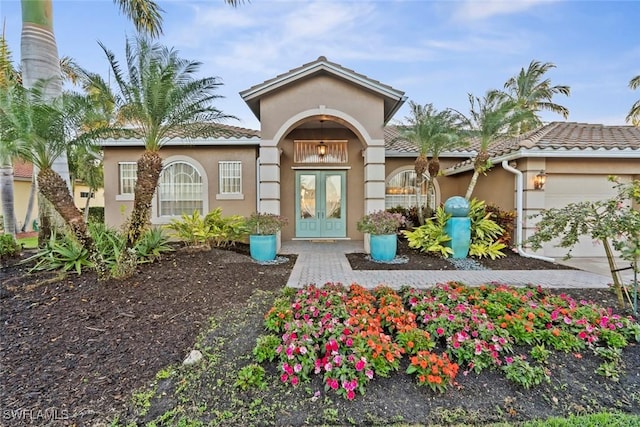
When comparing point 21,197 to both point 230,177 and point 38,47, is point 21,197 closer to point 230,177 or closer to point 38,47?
point 38,47

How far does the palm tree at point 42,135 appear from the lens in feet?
18.7

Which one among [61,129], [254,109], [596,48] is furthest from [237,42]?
[596,48]

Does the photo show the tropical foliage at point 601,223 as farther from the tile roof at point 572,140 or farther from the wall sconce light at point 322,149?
the wall sconce light at point 322,149

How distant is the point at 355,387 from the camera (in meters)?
2.99

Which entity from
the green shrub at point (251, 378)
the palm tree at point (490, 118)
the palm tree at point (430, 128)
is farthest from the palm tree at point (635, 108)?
the green shrub at point (251, 378)

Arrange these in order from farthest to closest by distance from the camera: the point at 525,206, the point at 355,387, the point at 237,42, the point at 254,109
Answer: the point at 237,42
the point at 254,109
the point at 525,206
the point at 355,387

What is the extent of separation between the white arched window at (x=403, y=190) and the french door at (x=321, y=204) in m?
2.40

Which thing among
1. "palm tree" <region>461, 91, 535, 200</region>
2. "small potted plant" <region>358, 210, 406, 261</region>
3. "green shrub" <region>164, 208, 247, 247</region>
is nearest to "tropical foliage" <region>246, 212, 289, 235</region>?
"green shrub" <region>164, 208, 247, 247</region>

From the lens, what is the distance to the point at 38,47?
7262mm

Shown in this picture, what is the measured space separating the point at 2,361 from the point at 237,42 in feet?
37.7

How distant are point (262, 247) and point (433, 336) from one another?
5883 millimetres

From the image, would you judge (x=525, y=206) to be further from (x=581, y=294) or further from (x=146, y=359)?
(x=146, y=359)

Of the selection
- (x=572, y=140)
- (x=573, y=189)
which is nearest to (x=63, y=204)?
(x=573, y=189)

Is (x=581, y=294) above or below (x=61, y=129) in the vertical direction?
below
